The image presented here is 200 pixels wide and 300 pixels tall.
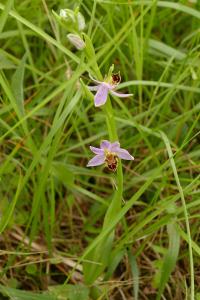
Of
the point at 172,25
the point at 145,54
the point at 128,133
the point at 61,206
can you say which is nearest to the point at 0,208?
the point at 61,206

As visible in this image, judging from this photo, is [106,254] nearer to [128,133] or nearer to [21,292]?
[21,292]

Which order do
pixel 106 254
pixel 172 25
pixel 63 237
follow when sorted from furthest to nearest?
pixel 172 25 < pixel 63 237 < pixel 106 254

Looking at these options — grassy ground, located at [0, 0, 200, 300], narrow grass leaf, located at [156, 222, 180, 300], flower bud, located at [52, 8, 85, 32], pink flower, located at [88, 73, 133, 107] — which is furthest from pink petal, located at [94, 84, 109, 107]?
narrow grass leaf, located at [156, 222, 180, 300]

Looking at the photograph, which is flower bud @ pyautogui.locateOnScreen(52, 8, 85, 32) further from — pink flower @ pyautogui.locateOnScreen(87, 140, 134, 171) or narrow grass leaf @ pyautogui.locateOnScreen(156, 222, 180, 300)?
narrow grass leaf @ pyautogui.locateOnScreen(156, 222, 180, 300)

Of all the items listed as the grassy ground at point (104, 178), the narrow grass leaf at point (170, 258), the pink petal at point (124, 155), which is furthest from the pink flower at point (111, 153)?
the narrow grass leaf at point (170, 258)

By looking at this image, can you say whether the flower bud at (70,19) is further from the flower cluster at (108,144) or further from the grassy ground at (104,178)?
the grassy ground at (104,178)

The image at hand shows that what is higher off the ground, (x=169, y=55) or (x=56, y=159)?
(x=169, y=55)

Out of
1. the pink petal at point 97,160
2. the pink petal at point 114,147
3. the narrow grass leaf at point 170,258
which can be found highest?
the pink petal at point 114,147

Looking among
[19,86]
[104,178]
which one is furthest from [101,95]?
[104,178]
